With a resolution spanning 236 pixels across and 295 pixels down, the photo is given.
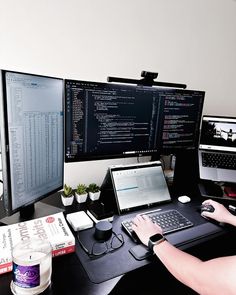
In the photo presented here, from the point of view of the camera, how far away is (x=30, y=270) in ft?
2.01

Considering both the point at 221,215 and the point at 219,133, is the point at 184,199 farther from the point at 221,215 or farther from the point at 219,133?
the point at 219,133

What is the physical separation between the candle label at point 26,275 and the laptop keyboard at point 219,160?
1175 millimetres

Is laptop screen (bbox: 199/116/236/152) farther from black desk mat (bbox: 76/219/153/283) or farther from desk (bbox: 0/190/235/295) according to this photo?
black desk mat (bbox: 76/219/153/283)

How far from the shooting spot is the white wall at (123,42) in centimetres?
112

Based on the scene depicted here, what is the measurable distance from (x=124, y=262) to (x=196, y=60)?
1.40 metres

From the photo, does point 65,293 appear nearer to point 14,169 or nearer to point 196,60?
point 14,169

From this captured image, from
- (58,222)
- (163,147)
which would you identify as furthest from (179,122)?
(58,222)

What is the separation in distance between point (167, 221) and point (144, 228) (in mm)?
154

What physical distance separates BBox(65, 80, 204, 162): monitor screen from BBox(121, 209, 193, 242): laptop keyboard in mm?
333

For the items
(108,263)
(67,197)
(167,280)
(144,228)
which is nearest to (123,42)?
(67,197)

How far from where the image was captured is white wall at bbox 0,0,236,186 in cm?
112

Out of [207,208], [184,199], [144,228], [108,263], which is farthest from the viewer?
[184,199]

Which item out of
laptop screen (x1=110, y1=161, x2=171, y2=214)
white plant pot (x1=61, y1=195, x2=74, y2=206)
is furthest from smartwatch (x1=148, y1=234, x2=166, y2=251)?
white plant pot (x1=61, y1=195, x2=74, y2=206)

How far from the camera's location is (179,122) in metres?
1.32
